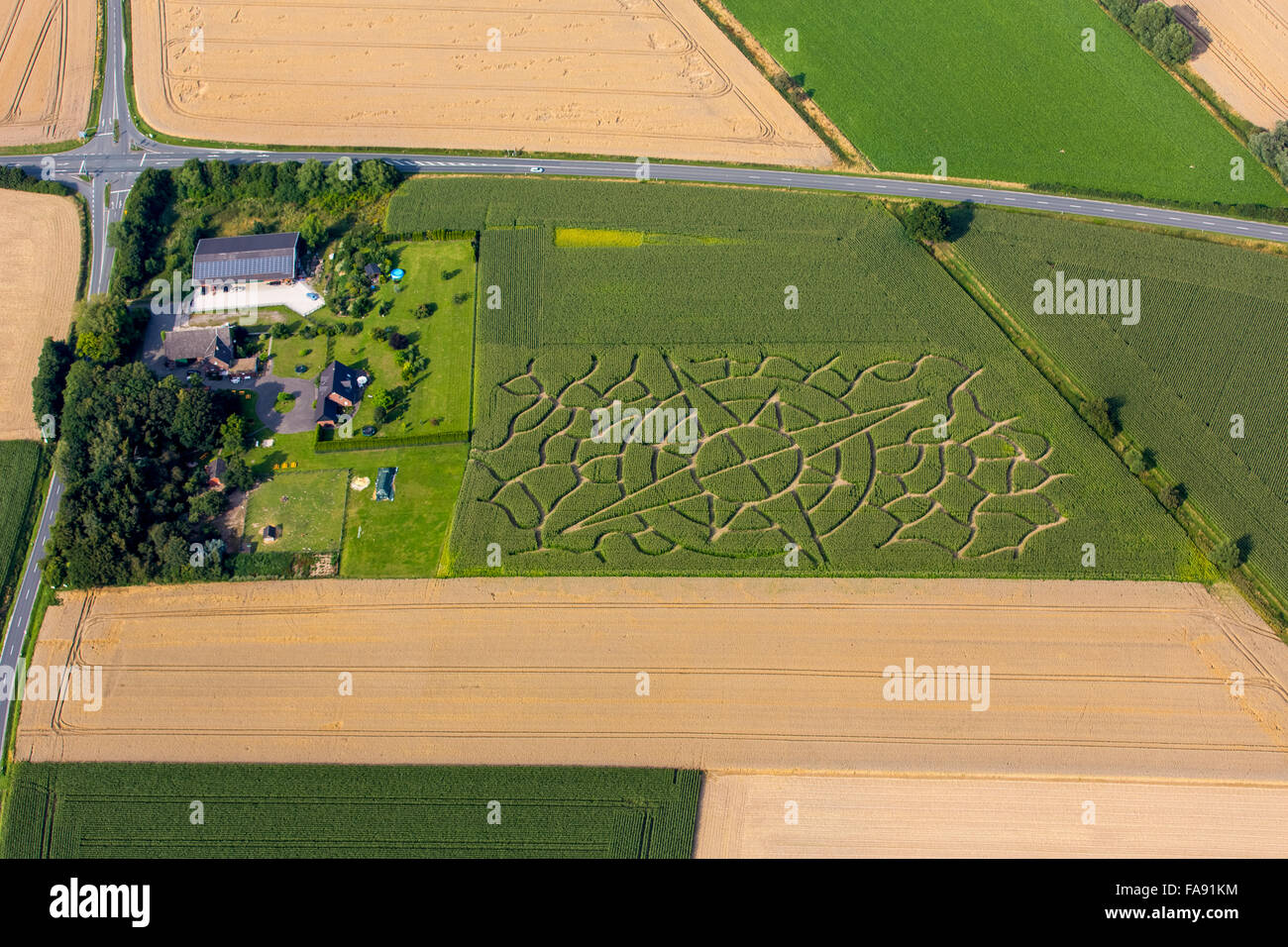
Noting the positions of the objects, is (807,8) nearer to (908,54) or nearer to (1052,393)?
(908,54)

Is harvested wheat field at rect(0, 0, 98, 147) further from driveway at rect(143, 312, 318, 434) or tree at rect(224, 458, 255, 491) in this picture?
tree at rect(224, 458, 255, 491)

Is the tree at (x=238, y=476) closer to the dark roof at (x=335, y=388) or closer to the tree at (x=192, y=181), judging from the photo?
the dark roof at (x=335, y=388)

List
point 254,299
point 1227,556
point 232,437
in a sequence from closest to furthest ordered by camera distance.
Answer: point 1227,556 < point 232,437 < point 254,299

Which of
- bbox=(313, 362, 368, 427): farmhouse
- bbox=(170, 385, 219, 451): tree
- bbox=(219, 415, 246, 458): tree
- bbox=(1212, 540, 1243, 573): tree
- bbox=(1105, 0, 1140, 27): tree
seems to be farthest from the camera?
bbox=(1105, 0, 1140, 27): tree

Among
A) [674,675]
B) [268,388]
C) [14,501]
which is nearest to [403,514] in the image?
[268,388]

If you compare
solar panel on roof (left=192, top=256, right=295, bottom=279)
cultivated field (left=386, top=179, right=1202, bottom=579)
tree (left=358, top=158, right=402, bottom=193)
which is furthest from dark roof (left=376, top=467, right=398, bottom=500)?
tree (left=358, top=158, right=402, bottom=193)

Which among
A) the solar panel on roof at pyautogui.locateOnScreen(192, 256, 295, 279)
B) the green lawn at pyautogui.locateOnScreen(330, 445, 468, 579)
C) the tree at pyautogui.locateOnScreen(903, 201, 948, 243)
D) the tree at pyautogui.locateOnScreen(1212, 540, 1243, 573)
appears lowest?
the tree at pyautogui.locateOnScreen(1212, 540, 1243, 573)
